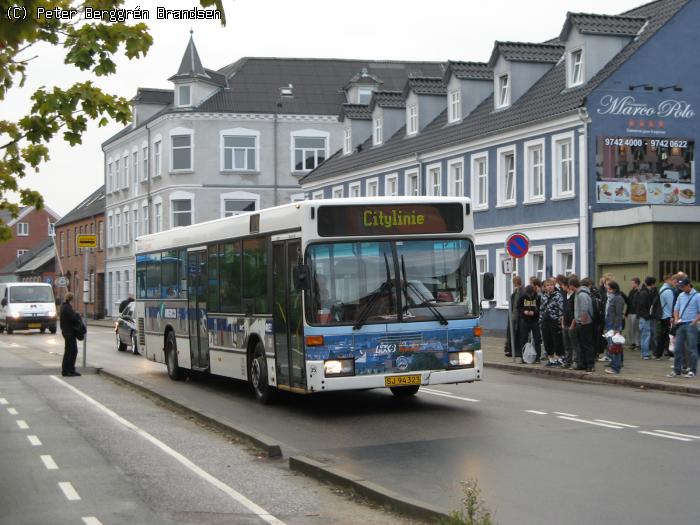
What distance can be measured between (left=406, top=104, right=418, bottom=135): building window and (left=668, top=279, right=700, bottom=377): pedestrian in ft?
92.3

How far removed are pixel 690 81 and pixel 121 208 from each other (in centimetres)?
5093

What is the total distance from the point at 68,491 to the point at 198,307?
10.8 m

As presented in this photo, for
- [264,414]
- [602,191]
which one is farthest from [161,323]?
[602,191]

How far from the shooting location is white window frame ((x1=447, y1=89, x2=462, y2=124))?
45.1 metres

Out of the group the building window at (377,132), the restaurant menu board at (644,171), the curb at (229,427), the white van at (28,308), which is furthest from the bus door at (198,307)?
the white van at (28,308)

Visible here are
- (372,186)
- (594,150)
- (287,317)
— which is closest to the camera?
(287,317)

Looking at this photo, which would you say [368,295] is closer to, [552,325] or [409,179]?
[552,325]

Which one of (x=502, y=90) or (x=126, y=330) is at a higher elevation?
(x=502, y=90)

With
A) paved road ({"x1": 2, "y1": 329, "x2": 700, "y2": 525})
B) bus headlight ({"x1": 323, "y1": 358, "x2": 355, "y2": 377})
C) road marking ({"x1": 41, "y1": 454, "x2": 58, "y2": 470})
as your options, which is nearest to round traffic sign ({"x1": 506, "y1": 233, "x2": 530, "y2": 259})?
paved road ({"x1": 2, "y1": 329, "x2": 700, "y2": 525})

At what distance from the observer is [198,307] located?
21.4 meters

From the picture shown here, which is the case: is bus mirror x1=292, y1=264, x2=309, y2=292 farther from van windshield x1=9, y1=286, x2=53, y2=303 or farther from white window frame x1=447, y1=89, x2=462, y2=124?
van windshield x1=9, y1=286, x2=53, y2=303

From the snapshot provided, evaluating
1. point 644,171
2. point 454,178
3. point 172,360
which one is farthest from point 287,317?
point 454,178

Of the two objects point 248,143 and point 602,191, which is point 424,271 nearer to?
point 602,191

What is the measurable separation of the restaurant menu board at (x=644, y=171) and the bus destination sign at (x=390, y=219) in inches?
755
